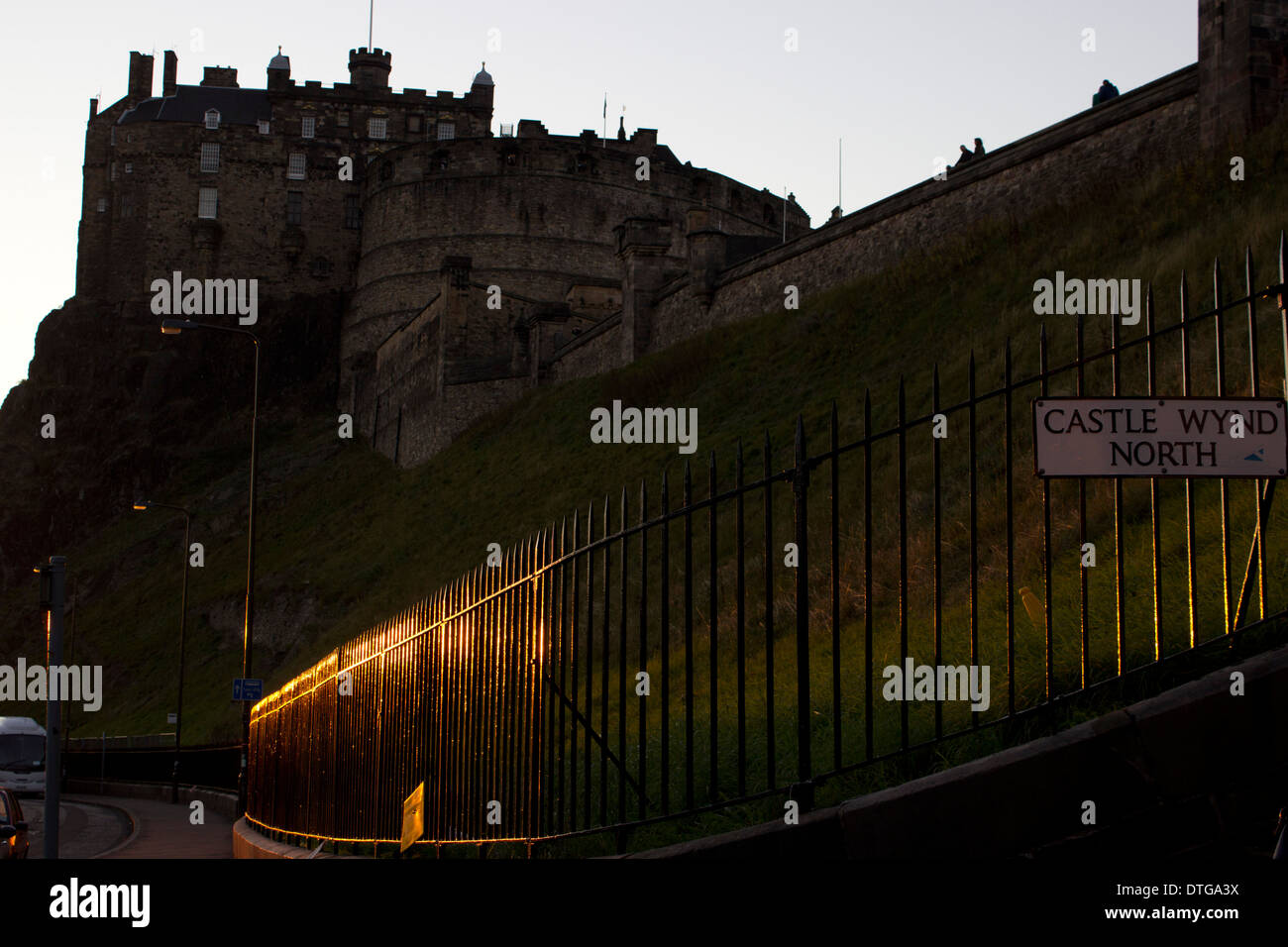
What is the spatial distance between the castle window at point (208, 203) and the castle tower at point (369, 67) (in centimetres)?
1079

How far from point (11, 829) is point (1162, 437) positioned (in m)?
11.4

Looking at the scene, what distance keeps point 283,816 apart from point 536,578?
27.9 feet

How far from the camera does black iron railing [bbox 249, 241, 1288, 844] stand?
6.37 m

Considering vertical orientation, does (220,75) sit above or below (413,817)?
above

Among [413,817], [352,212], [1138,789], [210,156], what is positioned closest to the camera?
[1138,789]

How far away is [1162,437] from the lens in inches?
240

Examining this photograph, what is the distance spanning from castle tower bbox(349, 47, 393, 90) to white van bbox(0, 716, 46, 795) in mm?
57150

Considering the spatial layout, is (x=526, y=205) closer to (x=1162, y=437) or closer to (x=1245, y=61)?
(x=1245, y=61)

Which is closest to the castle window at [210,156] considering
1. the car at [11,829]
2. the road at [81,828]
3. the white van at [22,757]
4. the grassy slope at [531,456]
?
the grassy slope at [531,456]

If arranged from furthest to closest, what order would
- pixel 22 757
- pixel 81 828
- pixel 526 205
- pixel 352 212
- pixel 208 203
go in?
pixel 208 203 → pixel 352 212 → pixel 526 205 → pixel 22 757 → pixel 81 828

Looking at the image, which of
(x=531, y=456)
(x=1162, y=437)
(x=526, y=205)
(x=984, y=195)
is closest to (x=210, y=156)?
(x=526, y=205)

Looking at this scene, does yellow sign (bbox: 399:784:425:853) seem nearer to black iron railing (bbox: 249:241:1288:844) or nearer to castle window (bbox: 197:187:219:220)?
black iron railing (bbox: 249:241:1288:844)

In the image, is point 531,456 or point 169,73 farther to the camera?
point 169,73

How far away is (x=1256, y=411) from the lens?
6109mm
